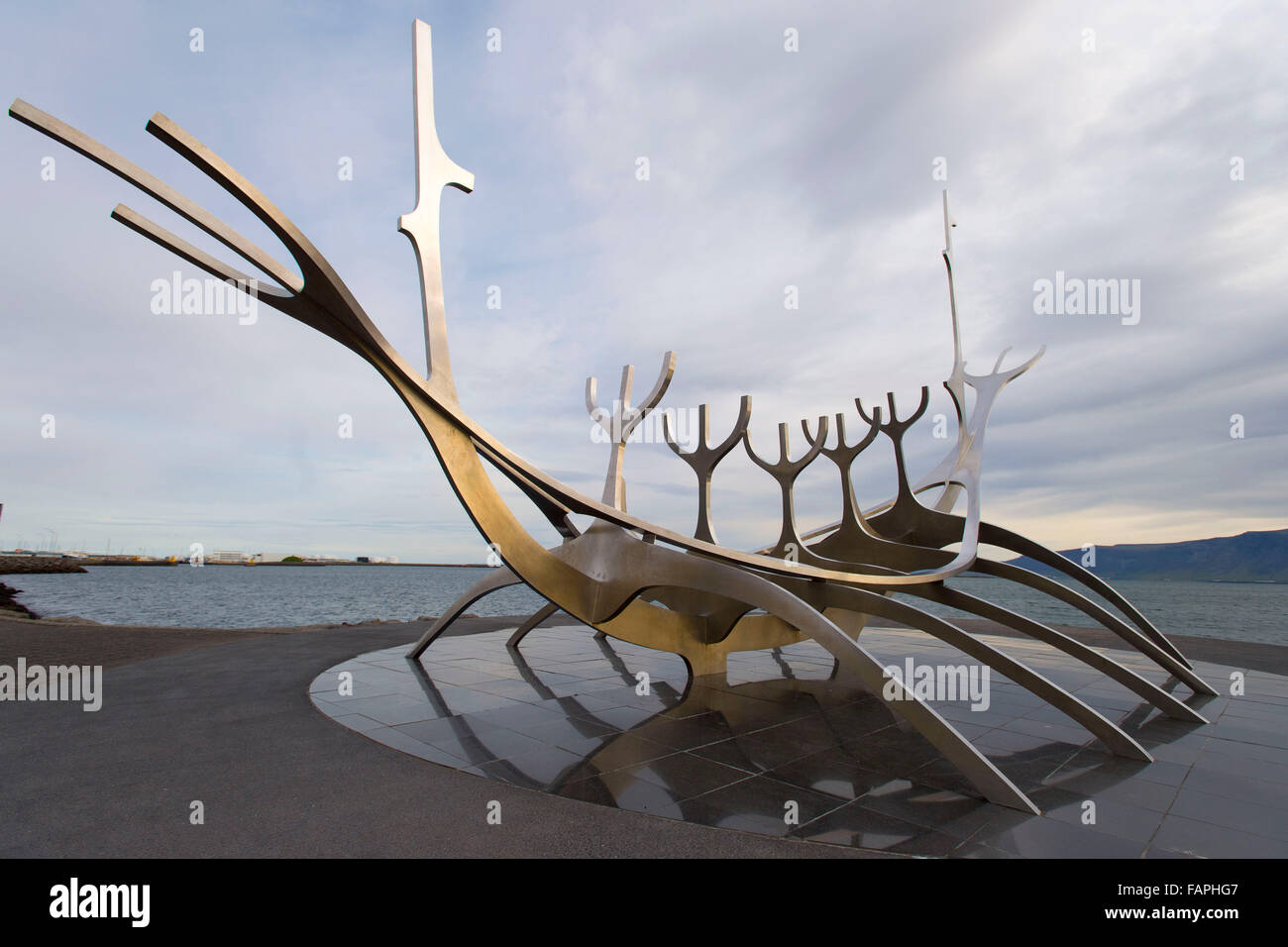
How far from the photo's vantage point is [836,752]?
22.9ft

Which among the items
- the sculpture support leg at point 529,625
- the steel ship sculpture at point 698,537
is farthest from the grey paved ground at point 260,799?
the sculpture support leg at point 529,625

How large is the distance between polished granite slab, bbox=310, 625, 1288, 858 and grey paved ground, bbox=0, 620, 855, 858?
1.34 ft

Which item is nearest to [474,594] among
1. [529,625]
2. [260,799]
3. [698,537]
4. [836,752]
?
[529,625]

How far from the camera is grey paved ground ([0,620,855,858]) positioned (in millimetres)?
4512

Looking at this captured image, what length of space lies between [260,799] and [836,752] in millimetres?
5423

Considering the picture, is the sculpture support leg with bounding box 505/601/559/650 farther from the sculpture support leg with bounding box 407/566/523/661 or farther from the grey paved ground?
the grey paved ground

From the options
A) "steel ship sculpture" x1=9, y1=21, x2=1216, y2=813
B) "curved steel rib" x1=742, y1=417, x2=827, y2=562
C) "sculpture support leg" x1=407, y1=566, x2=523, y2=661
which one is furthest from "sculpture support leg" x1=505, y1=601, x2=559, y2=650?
"curved steel rib" x1=742, y1=417, x2=827, y2=562

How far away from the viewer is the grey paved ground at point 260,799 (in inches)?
178

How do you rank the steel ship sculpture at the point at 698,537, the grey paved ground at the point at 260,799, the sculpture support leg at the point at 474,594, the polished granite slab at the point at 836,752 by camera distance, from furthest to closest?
the sculpture support leg at the point at 474,594 < the steel ship sculpture at the point at 698,537 < the polished granite slab at the point at 836,752 < the grey paved ground at the point at 260,799

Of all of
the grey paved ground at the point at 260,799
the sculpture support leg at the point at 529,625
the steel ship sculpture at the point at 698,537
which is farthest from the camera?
the sculpture support leg at the point at 529,625

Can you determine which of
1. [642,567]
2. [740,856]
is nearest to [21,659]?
[642,567]

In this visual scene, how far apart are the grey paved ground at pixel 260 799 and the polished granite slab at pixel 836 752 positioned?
407mm

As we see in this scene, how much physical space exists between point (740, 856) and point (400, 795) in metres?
2.86

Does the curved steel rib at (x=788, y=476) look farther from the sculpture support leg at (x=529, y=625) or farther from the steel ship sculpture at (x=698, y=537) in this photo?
the sculpture support leg at (x=529, y=625)
